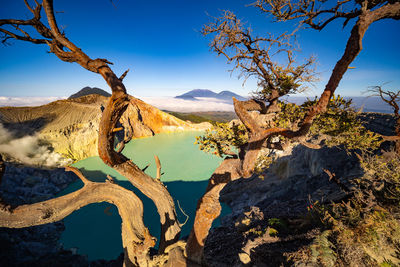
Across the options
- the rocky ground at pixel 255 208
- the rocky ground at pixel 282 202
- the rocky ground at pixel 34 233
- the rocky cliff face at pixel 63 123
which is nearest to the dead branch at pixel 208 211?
the rocky ground at pixel 282 202

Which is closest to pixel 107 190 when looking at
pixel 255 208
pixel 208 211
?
pixel 208 211

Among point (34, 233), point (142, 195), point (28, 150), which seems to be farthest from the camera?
point (28, 150)

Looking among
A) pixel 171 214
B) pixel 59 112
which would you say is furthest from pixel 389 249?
pixel 59 112

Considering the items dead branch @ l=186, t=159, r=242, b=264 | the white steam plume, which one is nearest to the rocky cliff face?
the white steam plume

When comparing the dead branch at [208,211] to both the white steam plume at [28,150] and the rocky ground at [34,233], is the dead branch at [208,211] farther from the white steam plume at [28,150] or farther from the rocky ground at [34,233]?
the white steam plume at [28,150]

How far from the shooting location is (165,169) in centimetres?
1581

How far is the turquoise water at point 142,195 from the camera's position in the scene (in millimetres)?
7730

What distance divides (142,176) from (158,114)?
2518 centimetres

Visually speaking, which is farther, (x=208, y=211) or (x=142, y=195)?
(x=142, y=195)

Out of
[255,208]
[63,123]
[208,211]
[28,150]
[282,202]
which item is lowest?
[255,208]

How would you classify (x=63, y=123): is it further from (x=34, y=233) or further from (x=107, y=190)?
(x=107, y=190)

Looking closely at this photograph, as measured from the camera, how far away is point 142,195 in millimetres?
11617

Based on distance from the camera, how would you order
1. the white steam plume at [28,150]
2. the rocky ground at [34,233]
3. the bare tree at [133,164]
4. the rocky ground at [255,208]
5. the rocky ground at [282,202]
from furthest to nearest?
the white steam plume at [28,150]
the rocky ground at [34,233]
the rocky ground at [255,208]
the rocky ground at [282,202]
the bare tree at [133,164]

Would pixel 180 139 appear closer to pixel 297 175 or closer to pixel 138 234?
pixel 297 175
